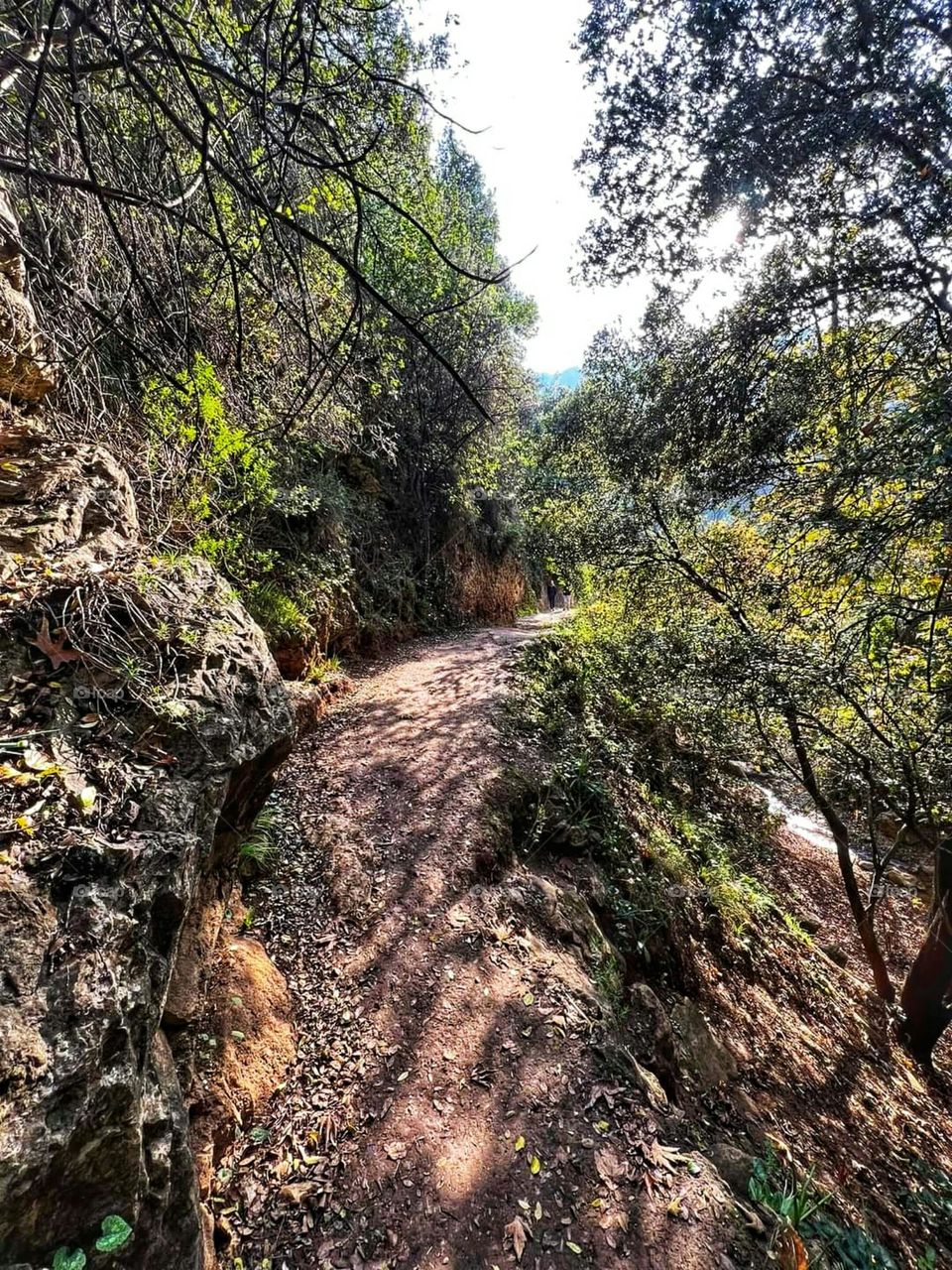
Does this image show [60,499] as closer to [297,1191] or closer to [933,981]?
[297,1191]

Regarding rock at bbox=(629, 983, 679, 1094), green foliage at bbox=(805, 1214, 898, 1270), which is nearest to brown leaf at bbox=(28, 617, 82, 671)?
rock at bbox=(629, 983, 679, 1094)

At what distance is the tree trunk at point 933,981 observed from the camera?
560 cm

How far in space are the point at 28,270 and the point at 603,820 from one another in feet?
21.8

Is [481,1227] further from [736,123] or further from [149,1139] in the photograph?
[736,123]

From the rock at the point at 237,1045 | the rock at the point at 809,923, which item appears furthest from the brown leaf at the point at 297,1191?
the rock at the point at 809,923

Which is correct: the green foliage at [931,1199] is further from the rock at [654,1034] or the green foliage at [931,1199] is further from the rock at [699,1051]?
the rock at [654,1034]

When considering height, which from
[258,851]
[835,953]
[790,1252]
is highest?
[258,851]

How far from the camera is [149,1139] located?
184cm

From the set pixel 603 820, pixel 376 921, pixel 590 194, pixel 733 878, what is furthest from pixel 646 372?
pixel 733 878

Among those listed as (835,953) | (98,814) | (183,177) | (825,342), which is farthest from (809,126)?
(835,953)

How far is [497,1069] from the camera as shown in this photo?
120 inches

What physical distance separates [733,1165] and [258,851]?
3.75 meters

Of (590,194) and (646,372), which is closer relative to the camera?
(590,194)

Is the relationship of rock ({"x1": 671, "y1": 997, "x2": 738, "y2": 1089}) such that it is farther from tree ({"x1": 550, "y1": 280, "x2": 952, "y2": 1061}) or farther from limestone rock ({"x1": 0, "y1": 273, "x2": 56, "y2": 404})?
limestone rock ({"x1": 0, "y1": 273, "x2": 56, "y2": 404})
